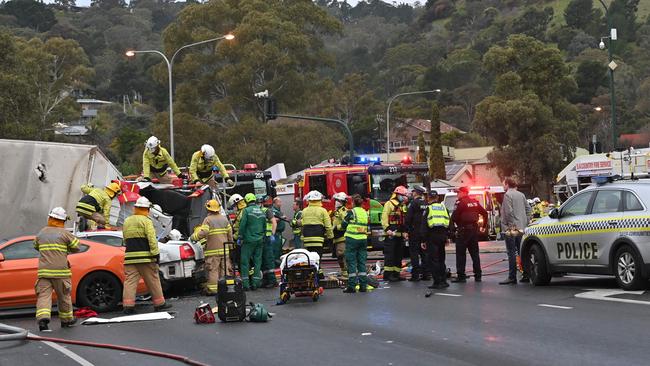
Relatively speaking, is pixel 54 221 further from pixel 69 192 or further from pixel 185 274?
pixel 69 192

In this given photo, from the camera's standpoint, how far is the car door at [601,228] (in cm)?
1462

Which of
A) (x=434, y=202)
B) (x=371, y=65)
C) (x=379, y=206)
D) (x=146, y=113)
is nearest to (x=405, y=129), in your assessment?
(x=146, y=113)

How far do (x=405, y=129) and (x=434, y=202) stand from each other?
7287 centimetres

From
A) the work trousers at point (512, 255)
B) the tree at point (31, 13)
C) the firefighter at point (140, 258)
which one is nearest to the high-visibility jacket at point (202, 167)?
the firefighter at point (140, 258)

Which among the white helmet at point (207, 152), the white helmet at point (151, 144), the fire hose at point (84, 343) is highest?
the white helmet at point (151, 144)

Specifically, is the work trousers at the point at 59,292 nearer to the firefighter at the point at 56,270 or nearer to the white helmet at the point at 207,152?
the firefighter at the point at 56,270

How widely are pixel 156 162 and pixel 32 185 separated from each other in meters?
2.56

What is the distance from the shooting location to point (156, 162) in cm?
2006

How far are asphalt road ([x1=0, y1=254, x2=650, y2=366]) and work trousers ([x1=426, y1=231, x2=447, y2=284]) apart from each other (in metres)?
0.79

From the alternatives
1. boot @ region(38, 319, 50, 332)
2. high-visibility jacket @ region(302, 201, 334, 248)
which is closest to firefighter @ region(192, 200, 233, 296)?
high-visibility jacket @ region(302, 201, 334, 248)

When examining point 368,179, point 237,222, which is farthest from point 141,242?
point 368,179

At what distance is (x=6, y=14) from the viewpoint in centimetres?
14350

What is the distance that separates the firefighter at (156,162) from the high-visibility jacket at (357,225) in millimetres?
4561

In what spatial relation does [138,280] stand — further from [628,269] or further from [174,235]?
[628,269]
